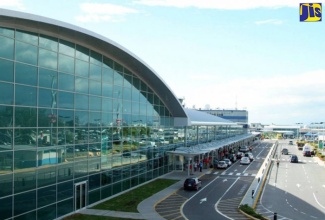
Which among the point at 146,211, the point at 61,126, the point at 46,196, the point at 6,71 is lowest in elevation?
the point at 146,211

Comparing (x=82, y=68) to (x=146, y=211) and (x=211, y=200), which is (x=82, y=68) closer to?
(x=146, y=211)

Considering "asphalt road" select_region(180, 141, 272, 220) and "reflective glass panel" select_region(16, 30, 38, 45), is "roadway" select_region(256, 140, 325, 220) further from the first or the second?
"reflective glass panel" select_region(16, 30, 38, 45)

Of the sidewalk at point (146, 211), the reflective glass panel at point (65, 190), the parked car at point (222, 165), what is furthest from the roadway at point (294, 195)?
A: the reflective glass panel at point (65, 190)

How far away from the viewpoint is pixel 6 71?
792 inches

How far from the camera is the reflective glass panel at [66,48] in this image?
986 inches

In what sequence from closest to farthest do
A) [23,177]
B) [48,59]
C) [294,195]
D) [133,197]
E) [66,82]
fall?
1. [23,177]
2. [48,59]
3. [66,82]
4. [133,197]
5. [294,195]

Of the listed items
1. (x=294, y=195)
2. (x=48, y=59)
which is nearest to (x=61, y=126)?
(x=48, y=59)

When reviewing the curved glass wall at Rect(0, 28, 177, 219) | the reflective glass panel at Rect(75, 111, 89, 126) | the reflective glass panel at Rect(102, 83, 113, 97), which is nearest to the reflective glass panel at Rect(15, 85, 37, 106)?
the curved glass wall at Rect(0, 28, 177, 219)

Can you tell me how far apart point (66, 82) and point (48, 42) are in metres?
2.95

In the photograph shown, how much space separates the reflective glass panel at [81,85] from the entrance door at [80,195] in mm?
6566

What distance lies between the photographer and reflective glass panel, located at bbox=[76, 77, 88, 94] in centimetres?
2677

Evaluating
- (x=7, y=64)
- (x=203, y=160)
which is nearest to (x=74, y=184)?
(x=7, y=64)

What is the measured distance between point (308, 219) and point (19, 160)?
18.9 metres

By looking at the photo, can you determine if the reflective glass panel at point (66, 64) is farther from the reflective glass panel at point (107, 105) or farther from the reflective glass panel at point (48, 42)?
the reflective glass panel at point (107, 105)
